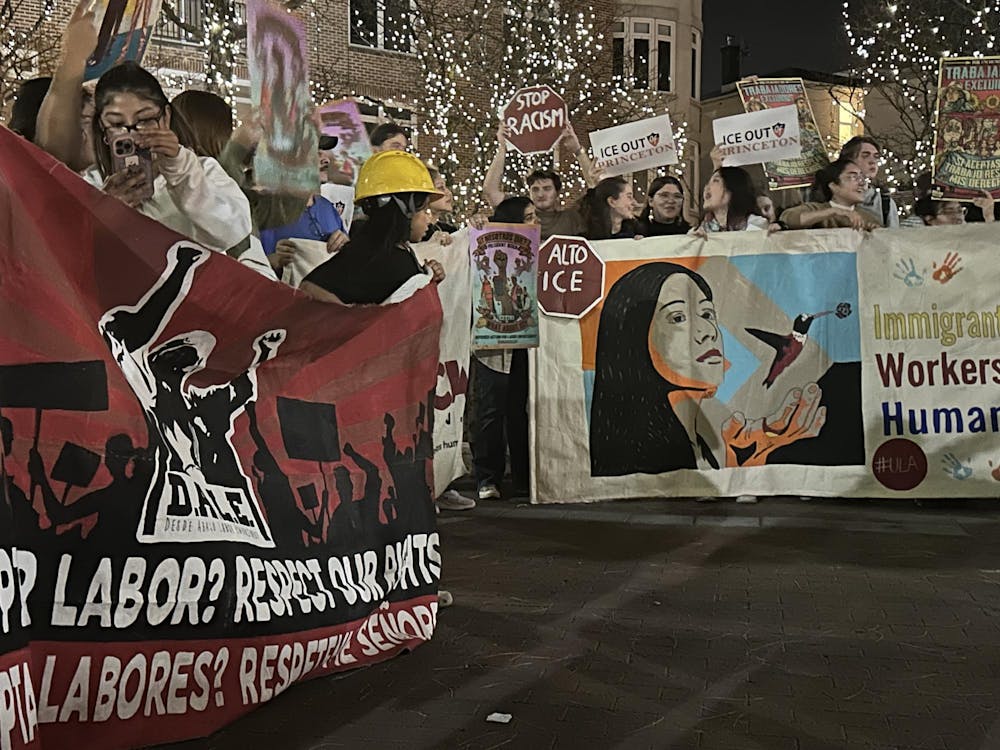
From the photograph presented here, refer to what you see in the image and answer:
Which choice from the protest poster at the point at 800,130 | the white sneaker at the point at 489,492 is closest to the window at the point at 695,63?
the protest poster at the point at 800,130

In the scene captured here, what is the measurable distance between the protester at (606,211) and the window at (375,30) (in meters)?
16.7

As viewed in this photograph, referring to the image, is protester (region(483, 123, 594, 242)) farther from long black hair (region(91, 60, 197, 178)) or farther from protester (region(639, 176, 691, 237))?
long black hair (region(91, 60, 197, 178))

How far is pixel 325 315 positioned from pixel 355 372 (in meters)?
0.37

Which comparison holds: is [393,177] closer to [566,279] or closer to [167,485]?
[167,485]

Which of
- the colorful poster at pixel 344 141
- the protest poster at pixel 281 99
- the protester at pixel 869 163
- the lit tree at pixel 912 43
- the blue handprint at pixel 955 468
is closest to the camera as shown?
the protest poster at pixel 281 99

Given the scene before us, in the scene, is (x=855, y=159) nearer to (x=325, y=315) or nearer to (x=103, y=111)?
(x=325, y=315)

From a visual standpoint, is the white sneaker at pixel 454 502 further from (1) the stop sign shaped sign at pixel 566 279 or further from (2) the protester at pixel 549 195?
(2) the protester at pixel 549 195

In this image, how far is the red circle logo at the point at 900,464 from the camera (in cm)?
885

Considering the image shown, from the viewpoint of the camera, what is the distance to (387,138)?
809 centimetres

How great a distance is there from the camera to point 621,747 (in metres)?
3.94

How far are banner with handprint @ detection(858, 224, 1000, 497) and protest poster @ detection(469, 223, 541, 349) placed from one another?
2.44m

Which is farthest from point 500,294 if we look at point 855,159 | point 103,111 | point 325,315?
point 103,111

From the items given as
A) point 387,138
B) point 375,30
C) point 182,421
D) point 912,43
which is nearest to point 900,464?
point 387,138

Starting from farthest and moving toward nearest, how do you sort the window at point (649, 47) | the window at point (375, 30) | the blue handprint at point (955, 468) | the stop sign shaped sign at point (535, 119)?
the window at point (649, 47)
the window at point (375, 30)
the stop sign shaped sign at point (535, 119)
the blue handprint at point (955, 468)
